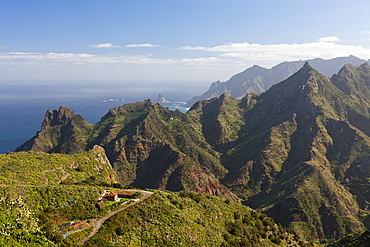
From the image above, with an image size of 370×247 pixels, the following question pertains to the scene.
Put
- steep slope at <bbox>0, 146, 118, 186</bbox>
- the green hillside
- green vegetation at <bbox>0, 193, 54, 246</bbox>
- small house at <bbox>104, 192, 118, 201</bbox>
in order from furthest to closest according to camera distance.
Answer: steep slope at <bbox>0, 146, 118, 186</bbox>, small house at <bbox>104, 192, 118, 201</bbox>, the green hillside, green vegetation at <bbox>0, 193, 54, 246</bbox>

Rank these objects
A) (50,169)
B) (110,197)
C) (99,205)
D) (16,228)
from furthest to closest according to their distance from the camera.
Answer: (50,169)
(110,197)
(99,205)
(16,228)

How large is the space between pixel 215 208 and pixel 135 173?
132m

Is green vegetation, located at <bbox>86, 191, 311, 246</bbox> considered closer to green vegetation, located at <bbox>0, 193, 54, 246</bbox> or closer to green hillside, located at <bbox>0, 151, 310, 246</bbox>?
green hillside, located at <bbox>0, 151, 310, 246</bbox>

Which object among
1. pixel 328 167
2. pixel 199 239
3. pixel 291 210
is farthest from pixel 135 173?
pixel 328 167

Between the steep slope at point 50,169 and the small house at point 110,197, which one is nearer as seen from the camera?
the small house at point 110,197

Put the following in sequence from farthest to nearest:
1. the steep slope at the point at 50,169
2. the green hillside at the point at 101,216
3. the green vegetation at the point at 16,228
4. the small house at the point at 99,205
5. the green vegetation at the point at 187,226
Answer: the steep slope at the point at 50,169 < the small house at the point at 99,205 < the green vegetation at the point at 187,226 < the green hillside at the point at 101,216 < the green vegetation at the point at 16,228

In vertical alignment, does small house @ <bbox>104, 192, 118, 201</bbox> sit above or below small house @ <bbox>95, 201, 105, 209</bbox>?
below

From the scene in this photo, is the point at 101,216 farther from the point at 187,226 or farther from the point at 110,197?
the point at 187,226

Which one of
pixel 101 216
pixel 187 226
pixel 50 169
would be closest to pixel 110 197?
pixel 101 216

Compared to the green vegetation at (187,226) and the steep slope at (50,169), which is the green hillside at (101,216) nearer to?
the green vegetation at (187,226)

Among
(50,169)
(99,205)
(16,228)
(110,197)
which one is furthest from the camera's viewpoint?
(50,169)

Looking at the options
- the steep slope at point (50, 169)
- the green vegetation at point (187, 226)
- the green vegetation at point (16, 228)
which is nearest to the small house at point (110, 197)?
the green vegetation at point (187, 226)

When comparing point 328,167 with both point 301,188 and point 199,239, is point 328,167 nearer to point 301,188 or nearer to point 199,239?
point 301,188

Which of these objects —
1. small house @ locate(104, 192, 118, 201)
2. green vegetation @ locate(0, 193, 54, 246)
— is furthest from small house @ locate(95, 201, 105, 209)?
green vegetation @ locate(0, 193, 54, 246)
